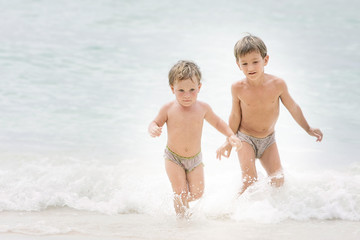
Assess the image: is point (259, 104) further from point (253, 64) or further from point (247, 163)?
point (247, 163)

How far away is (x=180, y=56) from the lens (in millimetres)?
13508

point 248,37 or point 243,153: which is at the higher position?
point 248,37

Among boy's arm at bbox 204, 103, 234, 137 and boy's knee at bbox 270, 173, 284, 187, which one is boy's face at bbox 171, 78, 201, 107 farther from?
boy's knee at bbox 270, 173, 284, 187

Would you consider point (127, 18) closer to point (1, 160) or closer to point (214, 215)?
point (1, 160)

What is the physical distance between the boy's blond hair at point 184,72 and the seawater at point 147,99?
97 centimetres

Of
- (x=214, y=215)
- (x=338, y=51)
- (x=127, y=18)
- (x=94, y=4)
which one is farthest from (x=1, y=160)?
(x=94, y=4)

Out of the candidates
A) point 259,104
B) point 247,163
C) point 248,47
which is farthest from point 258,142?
point 248,47

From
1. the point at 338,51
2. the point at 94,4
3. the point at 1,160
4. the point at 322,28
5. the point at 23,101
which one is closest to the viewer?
the point at 1,160

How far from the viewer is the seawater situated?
15.8 ft

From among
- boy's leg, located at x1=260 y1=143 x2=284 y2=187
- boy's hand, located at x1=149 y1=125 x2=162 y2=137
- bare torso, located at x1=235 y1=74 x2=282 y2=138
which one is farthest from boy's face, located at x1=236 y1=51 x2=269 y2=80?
boy's hand, located at x1=149 y1=125 x2=162 y2=137

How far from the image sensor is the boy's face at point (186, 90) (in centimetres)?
420

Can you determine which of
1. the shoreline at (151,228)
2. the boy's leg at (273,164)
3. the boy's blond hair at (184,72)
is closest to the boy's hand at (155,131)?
the boy's blond hair at (184,72)

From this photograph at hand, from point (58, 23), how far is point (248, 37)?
12.7 metres

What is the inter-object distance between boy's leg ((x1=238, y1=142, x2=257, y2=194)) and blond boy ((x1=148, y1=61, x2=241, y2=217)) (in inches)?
13.2
